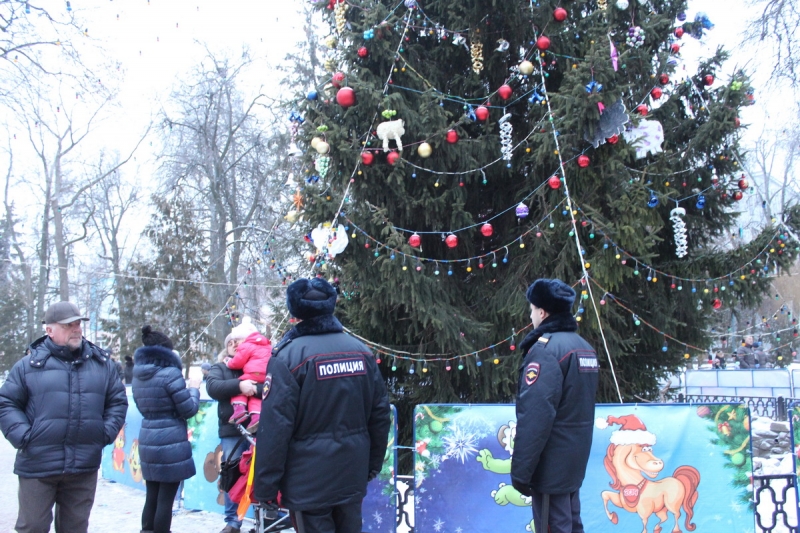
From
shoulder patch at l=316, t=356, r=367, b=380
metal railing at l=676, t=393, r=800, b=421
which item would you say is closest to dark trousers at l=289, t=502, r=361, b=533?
shoulder patch at l=316, t=356, r=367, b=380

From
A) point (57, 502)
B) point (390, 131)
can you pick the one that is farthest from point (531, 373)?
point (390, 131)

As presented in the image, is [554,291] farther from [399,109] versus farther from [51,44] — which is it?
[51,44]

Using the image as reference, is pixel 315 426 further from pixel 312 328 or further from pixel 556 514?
pixel 556 514

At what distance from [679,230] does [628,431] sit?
10.4 ft

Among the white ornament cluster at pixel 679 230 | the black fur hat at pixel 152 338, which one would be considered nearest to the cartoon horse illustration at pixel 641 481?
the white ornament cluster at pixel 679 230

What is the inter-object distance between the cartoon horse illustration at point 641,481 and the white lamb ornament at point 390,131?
3.60m

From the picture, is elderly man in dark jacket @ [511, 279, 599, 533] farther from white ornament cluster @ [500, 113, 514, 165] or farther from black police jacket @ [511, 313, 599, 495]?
white ornament cluster @ [500, 113, 514, 165]

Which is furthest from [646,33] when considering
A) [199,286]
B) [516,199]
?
[199,286]

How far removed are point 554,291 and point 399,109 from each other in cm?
387

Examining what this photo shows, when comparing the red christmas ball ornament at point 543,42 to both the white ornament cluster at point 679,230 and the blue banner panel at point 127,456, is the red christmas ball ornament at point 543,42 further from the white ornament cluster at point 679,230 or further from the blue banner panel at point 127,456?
the blue banner panel at point 127,456

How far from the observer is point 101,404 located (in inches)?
175

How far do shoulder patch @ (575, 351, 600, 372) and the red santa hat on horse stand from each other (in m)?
1.46

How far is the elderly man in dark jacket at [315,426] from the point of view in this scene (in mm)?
3340

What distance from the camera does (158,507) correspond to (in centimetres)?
529
